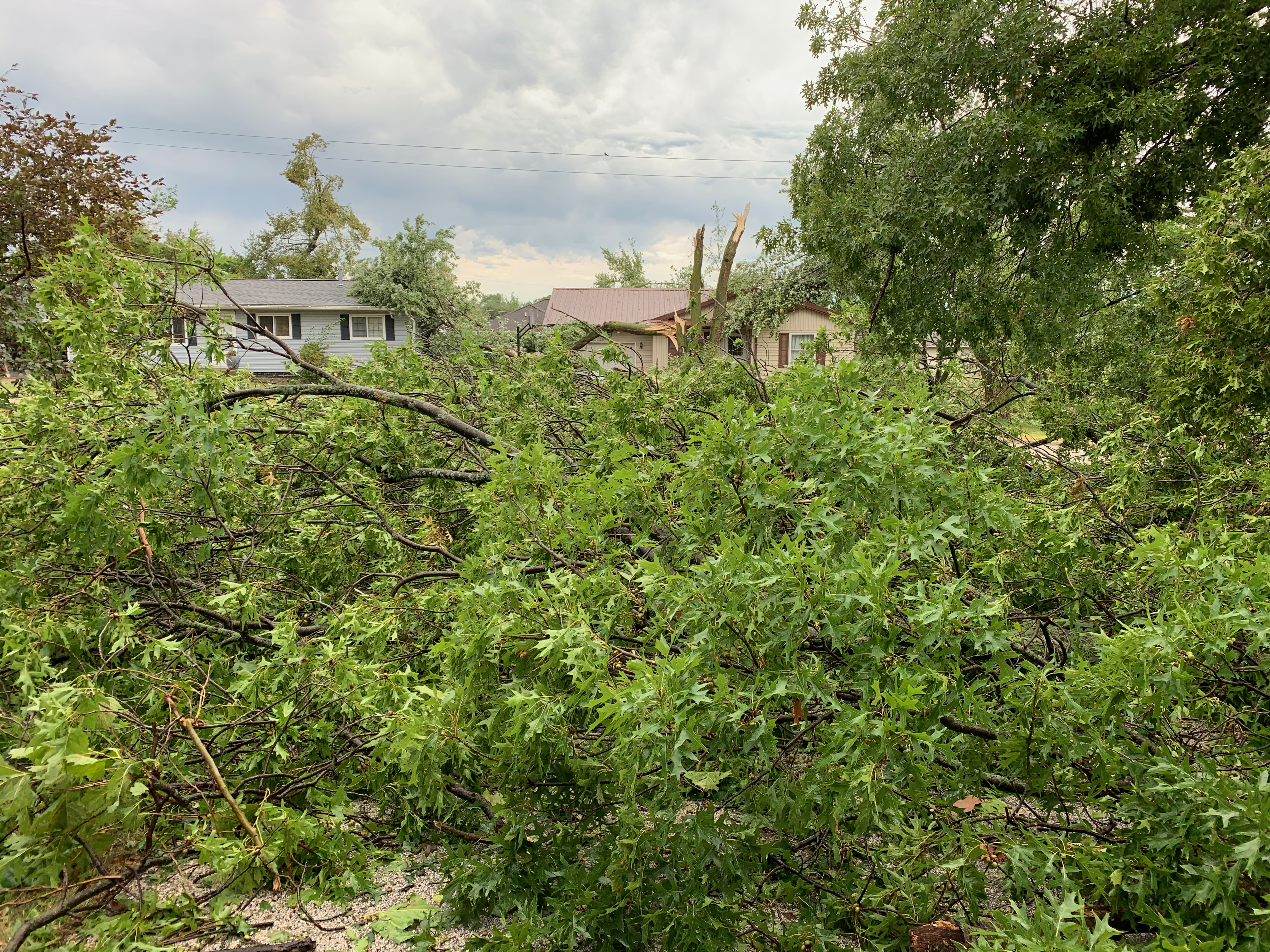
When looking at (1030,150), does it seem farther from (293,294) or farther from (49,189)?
(293,294)

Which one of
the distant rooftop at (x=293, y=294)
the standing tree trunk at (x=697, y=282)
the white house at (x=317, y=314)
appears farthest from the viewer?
the distant rooftop at (x=293, y=294)

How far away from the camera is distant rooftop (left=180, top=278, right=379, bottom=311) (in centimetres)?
3028

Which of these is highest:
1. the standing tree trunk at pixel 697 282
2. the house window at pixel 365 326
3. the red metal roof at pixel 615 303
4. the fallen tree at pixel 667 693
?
the red metal roof at pixel 615 303

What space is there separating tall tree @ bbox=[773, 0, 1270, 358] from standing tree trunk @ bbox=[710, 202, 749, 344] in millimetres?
3074

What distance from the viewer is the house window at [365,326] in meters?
31.2

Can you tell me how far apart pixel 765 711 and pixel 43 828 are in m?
1.88

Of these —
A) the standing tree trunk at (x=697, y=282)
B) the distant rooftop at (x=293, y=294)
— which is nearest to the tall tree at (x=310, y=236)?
the distant rooftop at (x=293, y=294)

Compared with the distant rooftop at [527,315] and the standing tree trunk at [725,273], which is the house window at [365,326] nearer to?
the distant rooftop at [527,315]

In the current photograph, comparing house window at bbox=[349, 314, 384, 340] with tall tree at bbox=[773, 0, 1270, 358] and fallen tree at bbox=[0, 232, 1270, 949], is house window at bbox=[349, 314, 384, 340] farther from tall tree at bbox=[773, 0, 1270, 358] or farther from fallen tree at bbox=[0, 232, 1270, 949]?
fallen tree at bbox=[0, 232, 1270, 949]

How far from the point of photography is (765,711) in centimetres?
185

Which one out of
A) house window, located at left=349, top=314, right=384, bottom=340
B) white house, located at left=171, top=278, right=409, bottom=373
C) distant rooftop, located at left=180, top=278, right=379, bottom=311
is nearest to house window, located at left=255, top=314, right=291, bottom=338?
white house, located at left=171, top=278, right=409, bottom=373

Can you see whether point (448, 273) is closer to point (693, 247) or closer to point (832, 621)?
point (693, 247)

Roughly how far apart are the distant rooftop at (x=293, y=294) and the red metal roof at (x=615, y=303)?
323 inches

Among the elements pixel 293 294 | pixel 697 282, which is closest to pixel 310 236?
pixel 293 294
